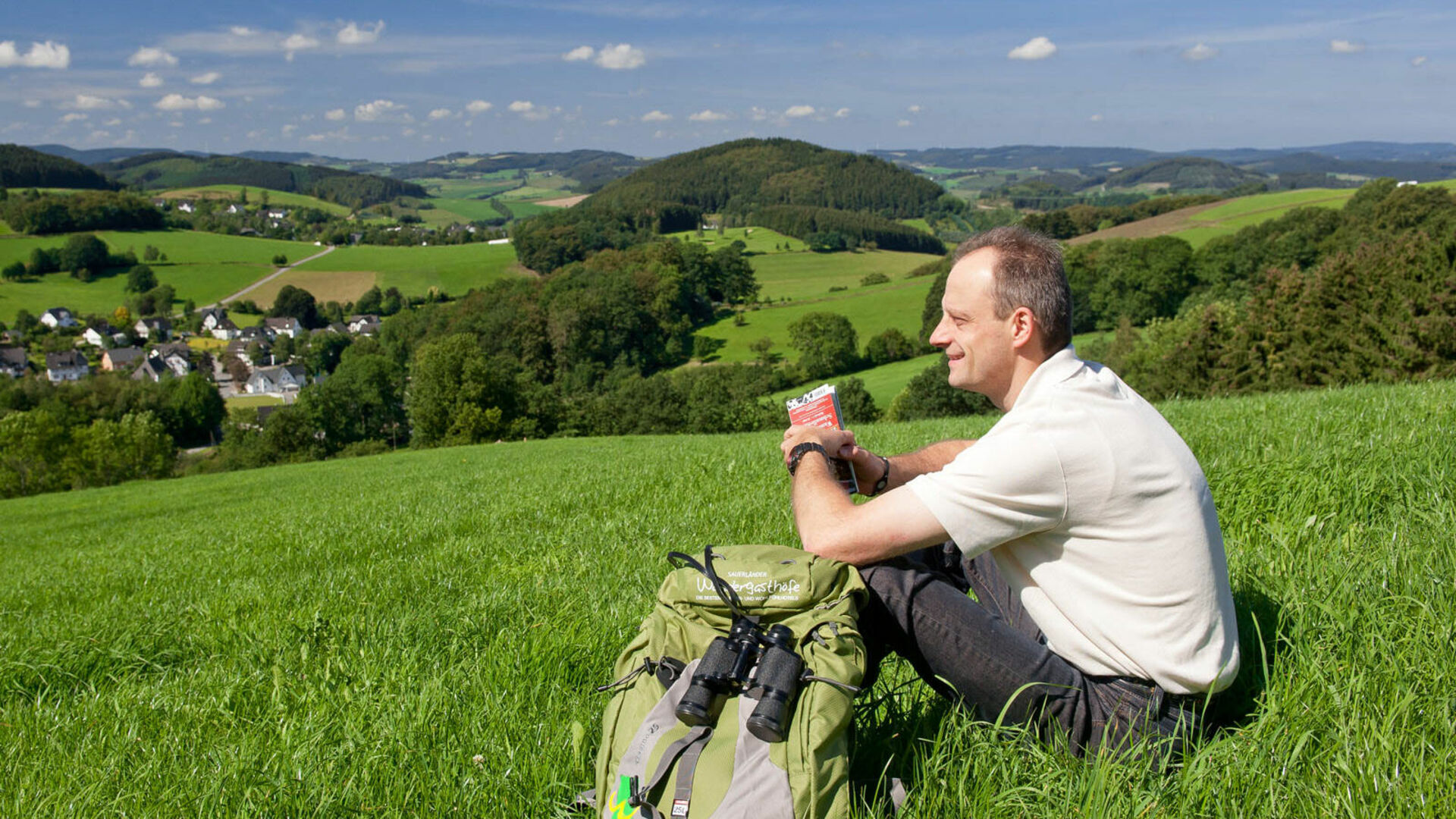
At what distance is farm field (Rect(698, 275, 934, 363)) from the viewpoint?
79312 millimetres

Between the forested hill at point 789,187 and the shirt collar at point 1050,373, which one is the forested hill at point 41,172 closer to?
the forested hill at point 789,187

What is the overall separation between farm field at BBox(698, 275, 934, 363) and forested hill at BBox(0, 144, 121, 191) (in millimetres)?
163481

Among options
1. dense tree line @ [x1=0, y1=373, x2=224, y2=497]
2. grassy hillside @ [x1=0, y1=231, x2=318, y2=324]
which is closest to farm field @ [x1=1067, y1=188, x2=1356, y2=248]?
dense tree line @ [x1=0, y1=373, x2=224, y2=497]

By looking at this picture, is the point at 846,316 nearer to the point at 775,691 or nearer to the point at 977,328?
the point at 977,328

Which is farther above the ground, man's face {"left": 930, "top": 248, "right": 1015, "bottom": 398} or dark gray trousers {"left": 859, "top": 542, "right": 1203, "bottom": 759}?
man's face {"left": 930, "top": 248, "right": 1015, "bottom": 398}

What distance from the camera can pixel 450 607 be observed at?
15.1 ft

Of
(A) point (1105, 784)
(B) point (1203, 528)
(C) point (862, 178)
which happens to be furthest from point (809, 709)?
(C) point (862, 178)

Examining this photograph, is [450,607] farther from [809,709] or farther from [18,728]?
[809,709]

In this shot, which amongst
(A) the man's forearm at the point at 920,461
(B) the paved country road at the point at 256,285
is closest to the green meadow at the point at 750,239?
(B) the paved country road at the point at 256,285

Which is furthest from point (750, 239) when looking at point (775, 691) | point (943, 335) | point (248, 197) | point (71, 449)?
point (775, 691)

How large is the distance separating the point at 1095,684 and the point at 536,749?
195cm

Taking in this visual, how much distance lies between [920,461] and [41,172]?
786ft

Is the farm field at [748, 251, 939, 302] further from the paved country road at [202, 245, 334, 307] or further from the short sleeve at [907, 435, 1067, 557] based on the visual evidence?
the short sleeve at [907, 435, 1067, 557]

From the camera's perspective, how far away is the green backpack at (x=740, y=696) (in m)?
2.17
